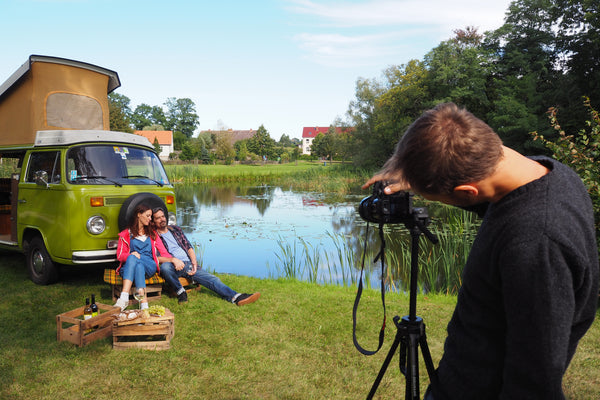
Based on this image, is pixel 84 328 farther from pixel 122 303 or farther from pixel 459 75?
pixel 459 75

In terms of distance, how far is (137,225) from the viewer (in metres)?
5.53

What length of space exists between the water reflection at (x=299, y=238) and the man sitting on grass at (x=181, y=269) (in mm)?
2032

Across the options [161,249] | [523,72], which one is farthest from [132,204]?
[523,72]

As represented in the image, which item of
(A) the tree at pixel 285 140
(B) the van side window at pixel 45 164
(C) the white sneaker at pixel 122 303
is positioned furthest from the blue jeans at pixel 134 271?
(A) the tree at pixel 285 140

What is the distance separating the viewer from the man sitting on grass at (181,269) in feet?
18.2

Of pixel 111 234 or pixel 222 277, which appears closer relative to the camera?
pixel 111 234

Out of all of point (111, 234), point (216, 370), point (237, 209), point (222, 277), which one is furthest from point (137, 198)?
point (237, 209)

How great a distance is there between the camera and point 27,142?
7223 millimetres

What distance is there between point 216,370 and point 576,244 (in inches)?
137

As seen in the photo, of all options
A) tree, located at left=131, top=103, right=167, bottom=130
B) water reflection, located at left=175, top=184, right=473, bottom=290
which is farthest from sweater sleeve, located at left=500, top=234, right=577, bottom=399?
tree, located at left=131, top=103, right=167, bottom=130

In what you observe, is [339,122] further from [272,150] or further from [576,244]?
[576,244]

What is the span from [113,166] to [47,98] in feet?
7.40

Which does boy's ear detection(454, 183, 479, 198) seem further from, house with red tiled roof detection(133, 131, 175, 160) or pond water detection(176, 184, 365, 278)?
house with red tiled roof detection(133, 131, 175, 160)

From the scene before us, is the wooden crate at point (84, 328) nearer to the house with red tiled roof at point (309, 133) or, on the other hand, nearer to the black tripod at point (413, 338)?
the black tripod at point (413, 338)
